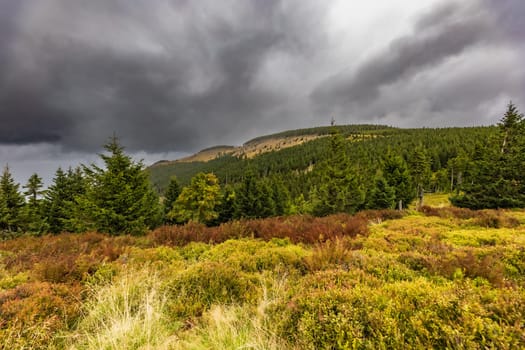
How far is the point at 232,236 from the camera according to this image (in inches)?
318

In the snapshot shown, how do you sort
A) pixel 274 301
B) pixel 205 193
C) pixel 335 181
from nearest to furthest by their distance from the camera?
pixel 274 301 → pixel 335 181 → pixel 205 193

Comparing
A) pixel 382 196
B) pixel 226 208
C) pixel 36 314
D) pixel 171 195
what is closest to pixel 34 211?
pixel 171 195

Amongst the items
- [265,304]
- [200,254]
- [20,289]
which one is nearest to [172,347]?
[265,304]

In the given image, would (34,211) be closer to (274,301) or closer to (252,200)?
(252,200)

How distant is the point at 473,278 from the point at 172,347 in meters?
4.94

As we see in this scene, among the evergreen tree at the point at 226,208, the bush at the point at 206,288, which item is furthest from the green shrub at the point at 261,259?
the evergreen tree at the point at 226,208

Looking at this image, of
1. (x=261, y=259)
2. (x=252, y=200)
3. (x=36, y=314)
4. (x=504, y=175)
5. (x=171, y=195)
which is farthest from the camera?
(x=171, y=195)

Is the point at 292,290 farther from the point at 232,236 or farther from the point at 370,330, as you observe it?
the point at 232,236

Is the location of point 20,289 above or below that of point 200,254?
above

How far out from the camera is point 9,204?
2258 centimetres

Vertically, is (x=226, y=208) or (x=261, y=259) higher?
(x=261, y=259)

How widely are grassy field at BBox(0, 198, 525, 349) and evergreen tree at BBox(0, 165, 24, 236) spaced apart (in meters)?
24.7

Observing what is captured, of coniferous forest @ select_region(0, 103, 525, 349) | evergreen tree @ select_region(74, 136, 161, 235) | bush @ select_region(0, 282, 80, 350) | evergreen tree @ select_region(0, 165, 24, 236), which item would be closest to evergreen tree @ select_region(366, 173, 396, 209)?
coniferous forest @ select_region(0, 103, 525, 349)

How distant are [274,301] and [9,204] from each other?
3308cm
